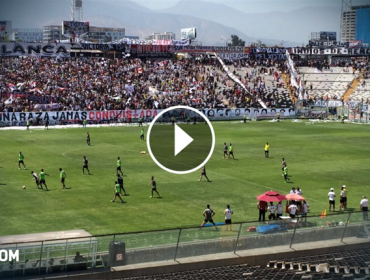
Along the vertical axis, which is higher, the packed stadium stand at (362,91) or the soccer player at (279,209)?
the packed stadium stand at (362,91)

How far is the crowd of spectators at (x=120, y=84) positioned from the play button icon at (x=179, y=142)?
6356 millimetres

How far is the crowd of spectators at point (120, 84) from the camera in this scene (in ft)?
259

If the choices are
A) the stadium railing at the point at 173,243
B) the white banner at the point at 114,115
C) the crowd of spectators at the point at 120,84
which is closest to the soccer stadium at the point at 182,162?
the stadium railing at the point at 173,243

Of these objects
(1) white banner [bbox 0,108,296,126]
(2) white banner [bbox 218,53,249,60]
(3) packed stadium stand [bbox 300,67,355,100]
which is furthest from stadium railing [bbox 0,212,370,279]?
(2) white banner [bbox 218,53,249,60]

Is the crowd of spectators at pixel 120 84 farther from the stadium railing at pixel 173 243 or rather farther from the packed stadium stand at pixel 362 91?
the stadium railing at pixel 173 243

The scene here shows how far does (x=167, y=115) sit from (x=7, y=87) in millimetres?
20521

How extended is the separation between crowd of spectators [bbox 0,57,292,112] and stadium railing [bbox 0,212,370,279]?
2169 inches

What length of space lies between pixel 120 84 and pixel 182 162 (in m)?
41.9

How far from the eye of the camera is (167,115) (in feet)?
262

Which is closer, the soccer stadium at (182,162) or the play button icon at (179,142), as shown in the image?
the soccer stadium at (182,162)

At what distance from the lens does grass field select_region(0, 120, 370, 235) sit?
31.2 metres

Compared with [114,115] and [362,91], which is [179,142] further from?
[362,91]

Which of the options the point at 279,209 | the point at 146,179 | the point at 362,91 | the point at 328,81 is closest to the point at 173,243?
the point at 279,209

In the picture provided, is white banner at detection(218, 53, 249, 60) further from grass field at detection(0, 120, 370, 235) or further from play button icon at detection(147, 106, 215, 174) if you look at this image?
grass field at detection(0, 120, 370, 235)
